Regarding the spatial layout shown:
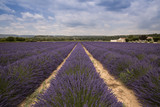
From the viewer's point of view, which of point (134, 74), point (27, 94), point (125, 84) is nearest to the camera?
point (27, 94)

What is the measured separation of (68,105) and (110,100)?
0.48 m

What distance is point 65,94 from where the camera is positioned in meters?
0.93

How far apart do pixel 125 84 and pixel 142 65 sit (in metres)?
0.73

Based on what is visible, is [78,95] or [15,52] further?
[15,52]

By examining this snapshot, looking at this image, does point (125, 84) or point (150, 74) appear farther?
point (125, 84)

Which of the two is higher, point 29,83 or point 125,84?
point 29,83

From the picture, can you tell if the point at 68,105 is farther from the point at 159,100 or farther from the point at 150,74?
the point at 150,74

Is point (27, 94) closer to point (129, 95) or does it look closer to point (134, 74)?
point (129, 95)

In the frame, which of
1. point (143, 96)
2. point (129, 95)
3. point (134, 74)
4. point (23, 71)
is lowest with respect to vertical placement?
point (129, 95)

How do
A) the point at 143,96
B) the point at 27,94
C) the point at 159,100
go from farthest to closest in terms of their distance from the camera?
the point at 27,94 < the point at 143,96 < the point at 159,100

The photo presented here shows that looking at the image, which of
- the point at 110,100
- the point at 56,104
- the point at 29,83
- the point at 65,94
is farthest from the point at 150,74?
the point at 29,83

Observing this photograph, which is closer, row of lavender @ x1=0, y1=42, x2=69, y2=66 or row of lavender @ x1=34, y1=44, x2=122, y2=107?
row of lavender @ x1=34, y1=44, x2=122, y2=107

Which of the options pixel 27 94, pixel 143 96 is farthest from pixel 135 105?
pixel 27 94

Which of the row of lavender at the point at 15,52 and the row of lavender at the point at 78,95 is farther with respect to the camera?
the row of lavender at the point at 15,52
